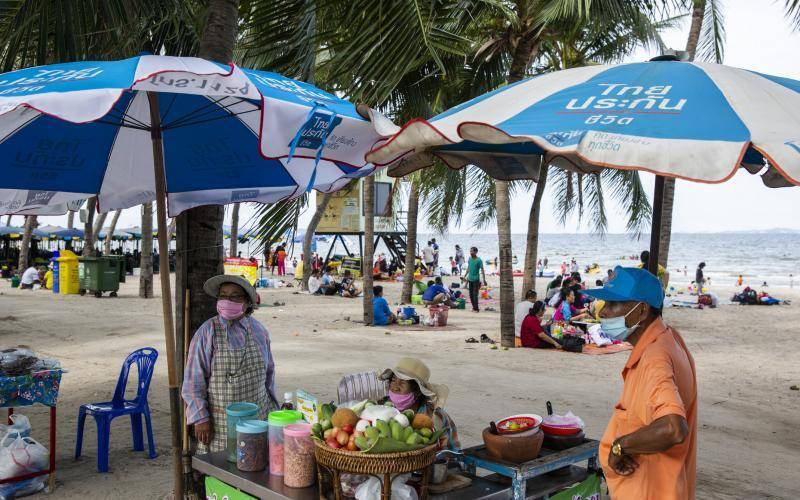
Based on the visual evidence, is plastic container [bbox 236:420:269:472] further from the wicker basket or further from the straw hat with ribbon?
the straw hat with ribbon

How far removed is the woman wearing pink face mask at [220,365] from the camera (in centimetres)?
423

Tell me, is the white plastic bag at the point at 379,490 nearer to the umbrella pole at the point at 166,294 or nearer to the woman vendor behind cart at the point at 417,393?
the woman vendor behind cart at the point at 417,393

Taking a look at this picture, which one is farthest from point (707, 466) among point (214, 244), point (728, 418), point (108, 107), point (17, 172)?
point (17, 172)

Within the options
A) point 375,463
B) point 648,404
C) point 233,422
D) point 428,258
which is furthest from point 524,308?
point 428,258

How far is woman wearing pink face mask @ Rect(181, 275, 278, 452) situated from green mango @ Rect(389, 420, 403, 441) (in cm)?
173

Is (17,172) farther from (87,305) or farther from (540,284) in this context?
(540,284)

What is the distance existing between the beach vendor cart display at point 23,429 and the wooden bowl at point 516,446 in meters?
3.43

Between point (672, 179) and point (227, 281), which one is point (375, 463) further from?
point (672, 179)

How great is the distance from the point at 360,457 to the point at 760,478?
4.40m

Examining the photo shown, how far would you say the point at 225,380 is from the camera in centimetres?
431

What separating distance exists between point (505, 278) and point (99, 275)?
13.1 metres

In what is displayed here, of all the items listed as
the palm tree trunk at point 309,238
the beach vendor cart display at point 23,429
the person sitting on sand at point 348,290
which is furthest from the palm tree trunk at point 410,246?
the beach vendor cart display at point 23,429

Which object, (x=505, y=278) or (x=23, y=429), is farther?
(x=505, y=278)

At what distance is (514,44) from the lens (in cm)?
1263
